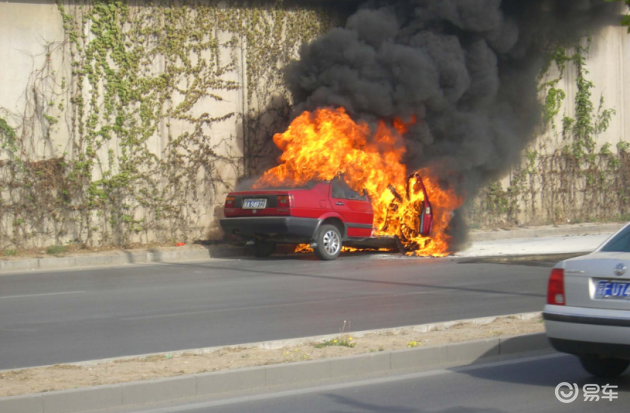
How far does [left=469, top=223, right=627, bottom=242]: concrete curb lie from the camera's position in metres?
20.8

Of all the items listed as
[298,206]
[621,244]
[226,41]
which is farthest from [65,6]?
[621,244]

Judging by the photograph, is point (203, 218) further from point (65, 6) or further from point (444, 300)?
point (444, 300)

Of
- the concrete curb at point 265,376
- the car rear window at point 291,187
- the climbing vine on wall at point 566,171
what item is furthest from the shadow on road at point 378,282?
the climbing vine on wall at point 566,171

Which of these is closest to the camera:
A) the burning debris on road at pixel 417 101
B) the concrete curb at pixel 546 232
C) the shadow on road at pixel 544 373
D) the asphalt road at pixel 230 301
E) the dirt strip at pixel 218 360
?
the dirt strip at pixel 218 360

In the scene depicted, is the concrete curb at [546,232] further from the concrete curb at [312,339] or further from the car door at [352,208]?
the concrete curb at [312,339]

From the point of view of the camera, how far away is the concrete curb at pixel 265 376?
5.24 metres

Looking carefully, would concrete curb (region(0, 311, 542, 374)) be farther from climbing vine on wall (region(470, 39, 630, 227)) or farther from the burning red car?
climbing vine on wall (region(470, 39, 630, 227))

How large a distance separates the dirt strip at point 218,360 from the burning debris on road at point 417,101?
27.6 ft

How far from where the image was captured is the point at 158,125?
1827cm

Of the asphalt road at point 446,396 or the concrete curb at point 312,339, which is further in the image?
the concrete curb at point 312,339

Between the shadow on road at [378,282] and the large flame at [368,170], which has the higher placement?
the large flame at [368,170]

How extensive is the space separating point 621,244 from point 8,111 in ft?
46.5

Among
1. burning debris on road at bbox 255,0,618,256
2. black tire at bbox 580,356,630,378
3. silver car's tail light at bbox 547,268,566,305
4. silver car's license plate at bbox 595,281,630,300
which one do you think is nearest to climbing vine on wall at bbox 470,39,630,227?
burning debris on road at bbox 255,0,618,256

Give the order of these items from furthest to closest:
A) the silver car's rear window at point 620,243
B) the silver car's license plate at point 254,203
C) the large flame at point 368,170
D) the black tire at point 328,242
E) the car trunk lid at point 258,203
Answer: the large flame at point 368,170 → the black tire at point 328,242 → the silver car's license plate at point 254,203 → the car trunk lid at point 258,203 → the silver car's rear window at point 620,243
